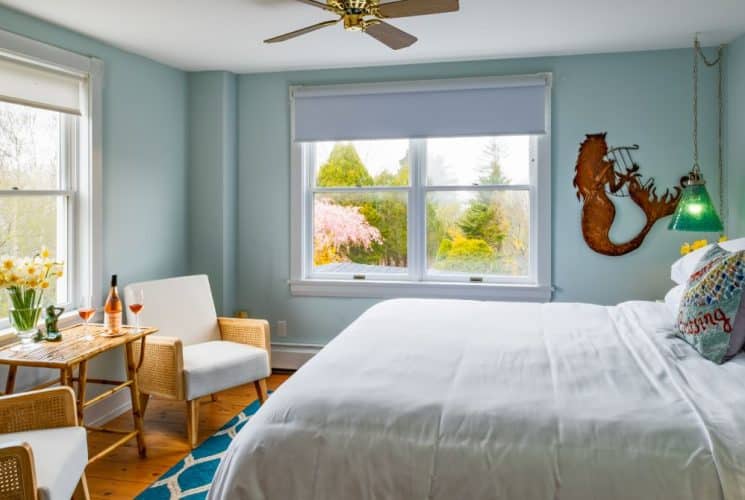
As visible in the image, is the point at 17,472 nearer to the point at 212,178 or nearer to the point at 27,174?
the point at 27,174

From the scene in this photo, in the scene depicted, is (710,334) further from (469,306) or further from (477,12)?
(477,12)

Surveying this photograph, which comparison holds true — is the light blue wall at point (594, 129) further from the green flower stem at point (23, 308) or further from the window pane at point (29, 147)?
the green flower stem at point (23, 308)

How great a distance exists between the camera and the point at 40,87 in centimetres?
301

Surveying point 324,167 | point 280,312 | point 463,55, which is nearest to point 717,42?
point 463,55

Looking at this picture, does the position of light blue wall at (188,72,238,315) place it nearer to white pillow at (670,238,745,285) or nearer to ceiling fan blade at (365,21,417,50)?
ceiling fan blade at (365,21,417,50)

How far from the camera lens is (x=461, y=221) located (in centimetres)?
418

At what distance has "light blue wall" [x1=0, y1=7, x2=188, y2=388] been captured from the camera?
350 centimetres

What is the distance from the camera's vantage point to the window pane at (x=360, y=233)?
169 inches

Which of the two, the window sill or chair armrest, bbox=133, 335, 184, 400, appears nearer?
chair armrest, bbox=133, 335, 184, 400

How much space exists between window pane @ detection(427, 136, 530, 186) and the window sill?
0.76m

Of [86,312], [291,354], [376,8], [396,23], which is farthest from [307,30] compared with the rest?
[291,354]

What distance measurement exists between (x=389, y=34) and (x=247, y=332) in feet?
6.86

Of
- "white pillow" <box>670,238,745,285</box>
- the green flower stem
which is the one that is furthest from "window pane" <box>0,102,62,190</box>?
"white pillow" <box>670,238,745,285</box>

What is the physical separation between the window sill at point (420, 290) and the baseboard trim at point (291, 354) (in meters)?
0.41
